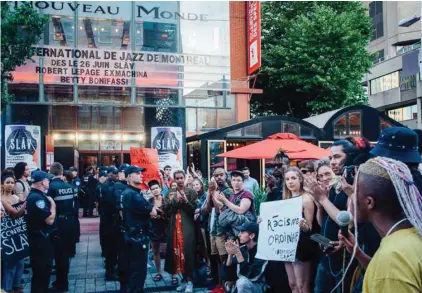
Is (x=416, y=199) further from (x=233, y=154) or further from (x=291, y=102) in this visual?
(x=291, y=102)

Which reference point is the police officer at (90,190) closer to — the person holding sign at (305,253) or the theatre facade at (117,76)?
the theatre facade at (117,76)

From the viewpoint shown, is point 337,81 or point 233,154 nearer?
point 233,154

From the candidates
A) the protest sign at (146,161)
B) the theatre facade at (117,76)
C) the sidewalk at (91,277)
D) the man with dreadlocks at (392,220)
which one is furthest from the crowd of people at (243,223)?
the theatre facade at (117,76)

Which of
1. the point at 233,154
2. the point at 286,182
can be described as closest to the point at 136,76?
the point at 233,154

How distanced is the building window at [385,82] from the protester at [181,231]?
37143 mm

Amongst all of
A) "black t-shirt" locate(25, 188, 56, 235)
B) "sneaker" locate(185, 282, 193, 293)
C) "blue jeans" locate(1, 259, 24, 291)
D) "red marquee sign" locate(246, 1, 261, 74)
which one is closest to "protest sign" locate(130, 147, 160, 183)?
"sneaker" locate(185, 282, 193, 293)

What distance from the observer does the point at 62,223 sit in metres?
8.15

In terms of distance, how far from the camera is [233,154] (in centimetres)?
1394

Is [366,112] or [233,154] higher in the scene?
[366,112]

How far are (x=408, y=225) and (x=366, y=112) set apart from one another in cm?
1864

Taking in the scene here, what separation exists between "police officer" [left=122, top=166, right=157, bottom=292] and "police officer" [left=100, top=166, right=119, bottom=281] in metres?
1.65

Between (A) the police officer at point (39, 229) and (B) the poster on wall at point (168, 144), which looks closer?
(A) the police officer at point (39, 229)

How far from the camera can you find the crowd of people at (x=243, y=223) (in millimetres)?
2043

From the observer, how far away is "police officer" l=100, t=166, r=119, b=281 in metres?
8.73
